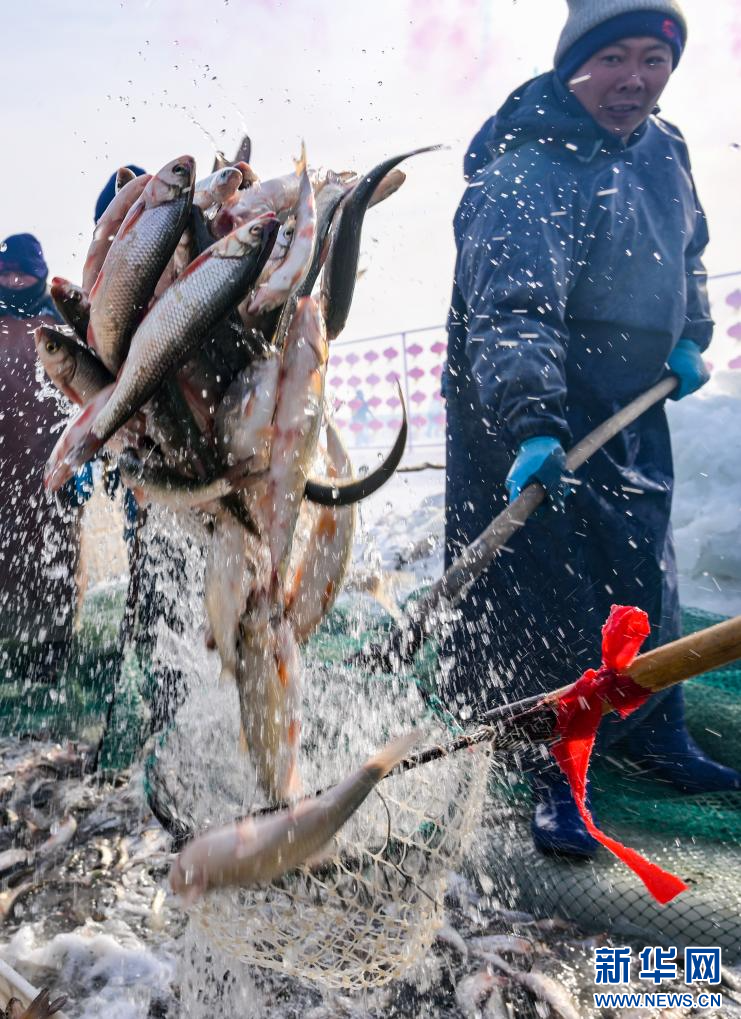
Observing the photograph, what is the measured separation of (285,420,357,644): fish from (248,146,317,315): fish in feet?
2.18

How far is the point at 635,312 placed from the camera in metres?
4.46

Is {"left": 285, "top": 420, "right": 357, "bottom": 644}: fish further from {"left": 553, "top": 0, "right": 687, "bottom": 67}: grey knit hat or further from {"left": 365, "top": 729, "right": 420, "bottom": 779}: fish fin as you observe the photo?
{"left": 553, "top": 0, "right": 687, "bottom": 67}: grey knit hat

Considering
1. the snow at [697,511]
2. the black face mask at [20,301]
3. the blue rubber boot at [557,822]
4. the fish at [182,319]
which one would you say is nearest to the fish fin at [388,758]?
the fish at [182,319]

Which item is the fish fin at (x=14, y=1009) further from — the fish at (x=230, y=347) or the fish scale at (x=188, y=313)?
the fish at (x=230, y=347)

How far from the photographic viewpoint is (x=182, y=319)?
1.82 meters

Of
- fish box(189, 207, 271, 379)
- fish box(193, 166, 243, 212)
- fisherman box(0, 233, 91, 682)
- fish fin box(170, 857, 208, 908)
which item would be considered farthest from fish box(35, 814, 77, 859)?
fish box(193, 166, 243, 212)

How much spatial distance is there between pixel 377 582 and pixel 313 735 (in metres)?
0.78

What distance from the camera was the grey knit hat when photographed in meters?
4.24

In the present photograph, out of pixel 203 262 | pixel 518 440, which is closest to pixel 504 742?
pixel 203 262

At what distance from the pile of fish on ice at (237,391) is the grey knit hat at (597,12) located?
3071mm

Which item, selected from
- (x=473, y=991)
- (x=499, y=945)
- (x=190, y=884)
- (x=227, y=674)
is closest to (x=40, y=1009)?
(x=190, y=884)

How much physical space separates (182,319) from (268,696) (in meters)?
1.05

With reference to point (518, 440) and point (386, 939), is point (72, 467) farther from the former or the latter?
point (518, 440)

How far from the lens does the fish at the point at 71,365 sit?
6.27ft
